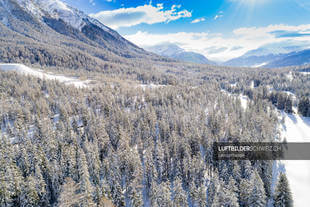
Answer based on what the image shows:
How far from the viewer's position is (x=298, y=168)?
216 feet

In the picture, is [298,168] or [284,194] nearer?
[284,194]

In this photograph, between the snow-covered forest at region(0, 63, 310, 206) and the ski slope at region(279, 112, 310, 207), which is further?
the ski slope at region(279, 112, 310, 207)

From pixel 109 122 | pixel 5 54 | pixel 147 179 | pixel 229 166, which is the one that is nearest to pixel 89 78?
pixel 5 54

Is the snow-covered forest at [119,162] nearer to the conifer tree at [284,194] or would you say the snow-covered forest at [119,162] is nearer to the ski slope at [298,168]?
the conifer tree at [284,194]

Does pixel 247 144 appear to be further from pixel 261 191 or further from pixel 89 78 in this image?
pixel 89 78

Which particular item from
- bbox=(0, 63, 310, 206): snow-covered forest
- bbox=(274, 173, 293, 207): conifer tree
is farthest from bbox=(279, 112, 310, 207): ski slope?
bbox=(274, 173, 293, 207): conifer tree

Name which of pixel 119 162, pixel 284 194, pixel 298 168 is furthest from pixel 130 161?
pixel 298 168

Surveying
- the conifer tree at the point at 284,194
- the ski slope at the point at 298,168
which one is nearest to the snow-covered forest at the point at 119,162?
the conifer tree at the point at 284,194

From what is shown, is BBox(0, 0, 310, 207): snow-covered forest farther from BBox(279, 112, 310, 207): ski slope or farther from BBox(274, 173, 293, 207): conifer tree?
BBox(279, 112, 310, 207): ski slope

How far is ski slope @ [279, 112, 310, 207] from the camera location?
53375mm

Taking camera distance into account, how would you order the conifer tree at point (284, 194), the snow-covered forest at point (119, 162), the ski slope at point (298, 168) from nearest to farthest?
the conifer tree at point (284, 194) < the snow-covered forest at point (119, 162) < the ski slope at point (298, 168)

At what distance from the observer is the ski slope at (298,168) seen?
2101 inches

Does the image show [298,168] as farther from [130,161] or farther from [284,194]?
[130,161]

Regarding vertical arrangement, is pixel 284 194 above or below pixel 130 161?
below
